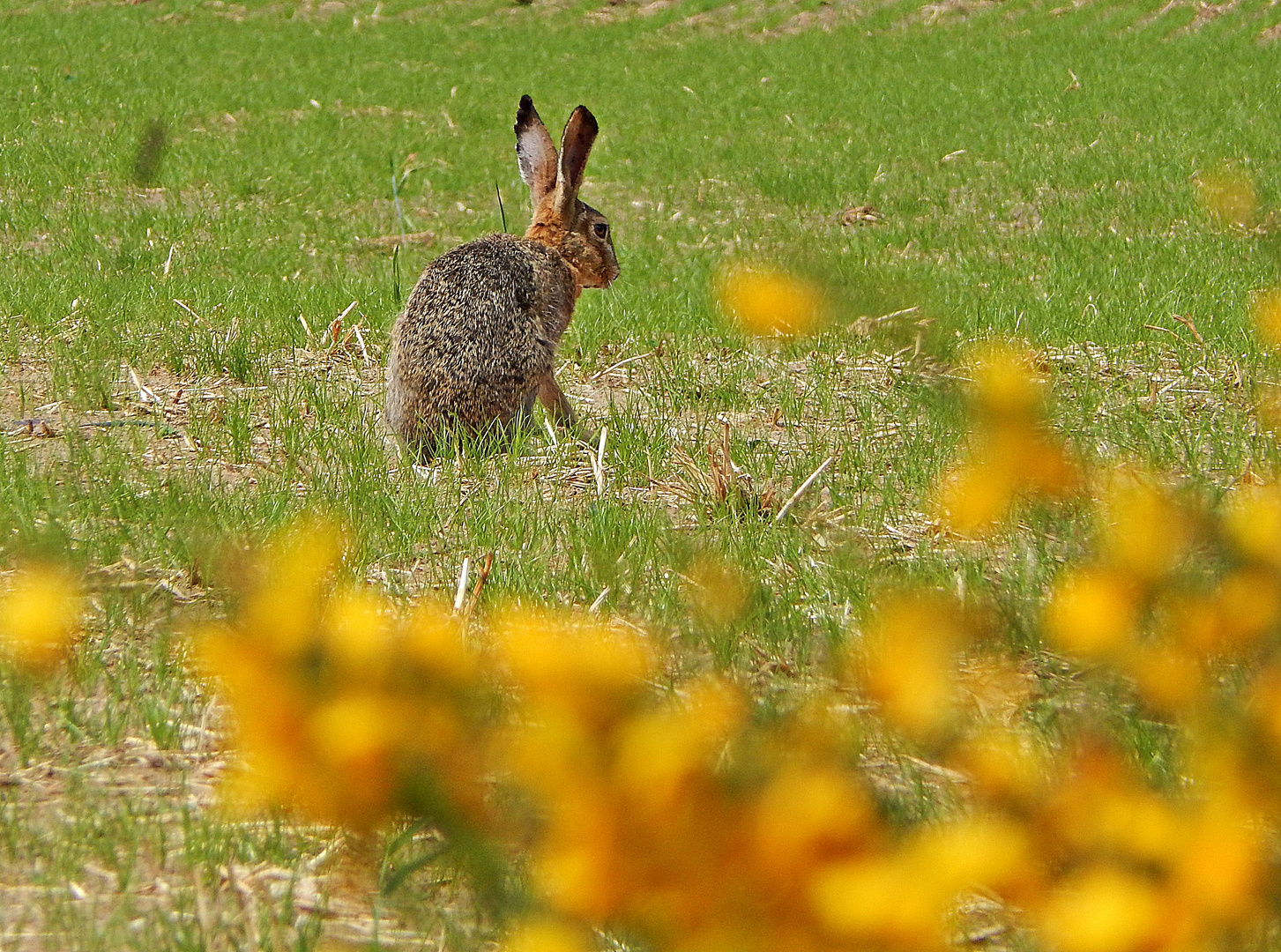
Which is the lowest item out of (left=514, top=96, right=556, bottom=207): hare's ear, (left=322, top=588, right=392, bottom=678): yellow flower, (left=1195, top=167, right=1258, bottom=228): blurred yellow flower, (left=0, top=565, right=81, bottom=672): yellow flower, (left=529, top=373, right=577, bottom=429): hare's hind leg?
(left=529, top=373, right=577, bottom=429): hare's hind leg

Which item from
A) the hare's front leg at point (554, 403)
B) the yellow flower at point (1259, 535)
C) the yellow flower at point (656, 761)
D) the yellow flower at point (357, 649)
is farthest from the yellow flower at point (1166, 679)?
the hare's front leg at point (554, 403)

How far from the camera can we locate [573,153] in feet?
19.3

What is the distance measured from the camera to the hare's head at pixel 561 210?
614 centimetres

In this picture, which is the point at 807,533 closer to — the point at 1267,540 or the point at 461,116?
the point at 1267,540

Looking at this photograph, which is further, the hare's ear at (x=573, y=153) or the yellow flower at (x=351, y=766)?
the hare's ear at (x=573, y=153)

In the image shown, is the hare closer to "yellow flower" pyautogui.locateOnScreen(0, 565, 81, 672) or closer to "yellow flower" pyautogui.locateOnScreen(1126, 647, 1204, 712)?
"yellow flower" pyautogui.locateOnScreen(0, 565, 81, 672)

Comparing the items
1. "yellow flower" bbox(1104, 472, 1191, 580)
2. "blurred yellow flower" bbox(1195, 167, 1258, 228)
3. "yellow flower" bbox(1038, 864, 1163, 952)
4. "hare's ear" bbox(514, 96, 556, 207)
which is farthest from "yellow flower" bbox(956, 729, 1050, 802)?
"hare's ear" bbox(514, 96, 556, 207)

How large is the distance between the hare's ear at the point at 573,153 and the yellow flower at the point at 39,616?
317 centimetres

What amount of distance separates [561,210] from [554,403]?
51.9 inches

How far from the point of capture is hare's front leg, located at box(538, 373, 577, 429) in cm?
537

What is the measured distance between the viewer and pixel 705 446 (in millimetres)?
4844

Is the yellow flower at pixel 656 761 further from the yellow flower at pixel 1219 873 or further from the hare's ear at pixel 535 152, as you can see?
the hare's ear at pixel 535 152

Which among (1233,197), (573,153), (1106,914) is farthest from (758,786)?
(573,153)

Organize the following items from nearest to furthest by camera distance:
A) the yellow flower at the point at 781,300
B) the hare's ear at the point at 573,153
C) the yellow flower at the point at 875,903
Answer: the yellow flower at the point at 875,903, the yellow flower at the point at 781,300, the hare's ear at the point at 573,153
